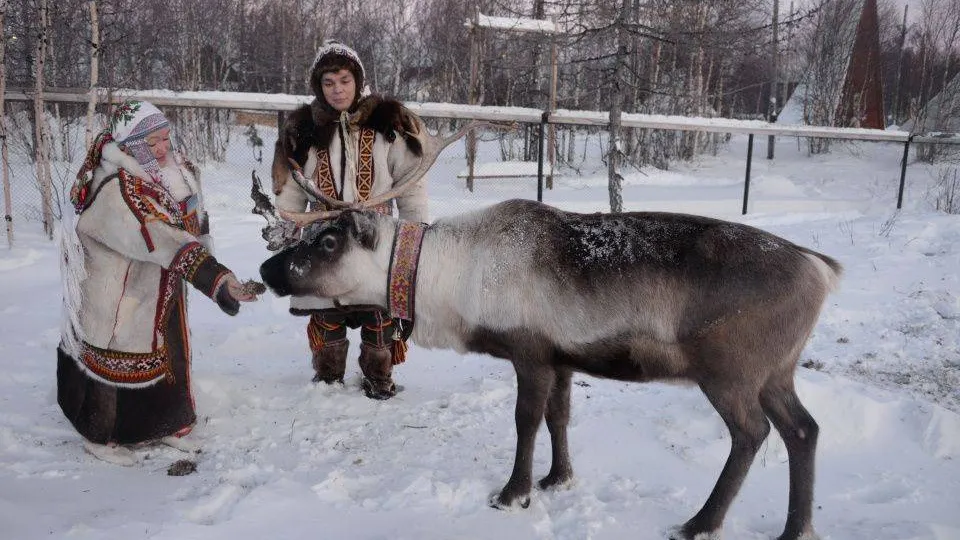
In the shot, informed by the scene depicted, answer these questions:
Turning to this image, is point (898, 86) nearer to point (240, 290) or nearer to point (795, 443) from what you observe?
point (795, 443)

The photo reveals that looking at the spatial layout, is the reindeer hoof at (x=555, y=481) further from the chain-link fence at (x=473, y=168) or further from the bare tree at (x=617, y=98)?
the bare tree at (x=617, y=98)

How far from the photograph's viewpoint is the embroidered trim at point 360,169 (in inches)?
151

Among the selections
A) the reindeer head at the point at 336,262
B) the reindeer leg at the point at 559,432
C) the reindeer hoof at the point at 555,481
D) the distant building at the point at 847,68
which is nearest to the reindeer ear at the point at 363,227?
the reindeer head at the point at 336,262

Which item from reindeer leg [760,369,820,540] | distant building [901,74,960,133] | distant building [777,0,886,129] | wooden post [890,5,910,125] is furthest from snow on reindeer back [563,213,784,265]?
wooden post [890,5,910,125]

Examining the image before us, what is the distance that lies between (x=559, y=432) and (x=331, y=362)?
67.8 inches

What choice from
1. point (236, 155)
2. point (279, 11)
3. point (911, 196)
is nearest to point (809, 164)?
point (911, 196)

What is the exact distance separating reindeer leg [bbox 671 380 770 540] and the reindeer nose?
203 cm

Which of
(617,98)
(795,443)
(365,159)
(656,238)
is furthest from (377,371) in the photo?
(617,98)

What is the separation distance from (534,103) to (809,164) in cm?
796

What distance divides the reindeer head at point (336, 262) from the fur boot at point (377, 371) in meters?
1.00

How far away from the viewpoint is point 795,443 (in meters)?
2.85

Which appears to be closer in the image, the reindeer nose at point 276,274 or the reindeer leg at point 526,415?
the reindeer leg at point 526,415

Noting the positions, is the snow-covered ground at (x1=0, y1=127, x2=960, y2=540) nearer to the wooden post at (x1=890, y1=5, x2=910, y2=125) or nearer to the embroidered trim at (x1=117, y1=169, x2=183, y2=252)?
the embroidered trim at (x1=117, y1=169, x2=183, y2=252)

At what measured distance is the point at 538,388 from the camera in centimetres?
299
